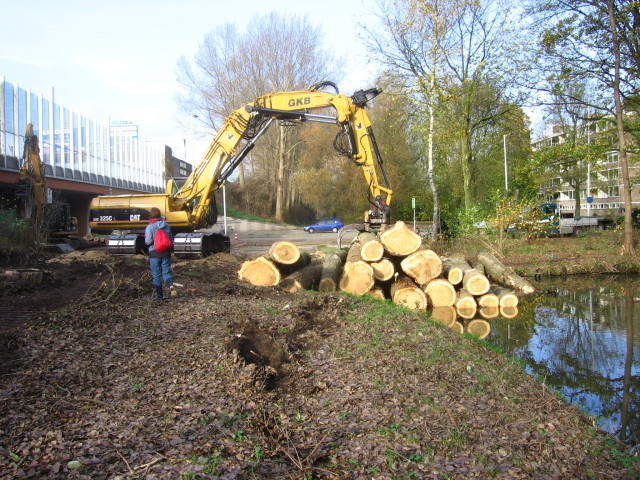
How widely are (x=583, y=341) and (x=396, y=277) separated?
4.10 metres

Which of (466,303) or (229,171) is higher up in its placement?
(229,171)

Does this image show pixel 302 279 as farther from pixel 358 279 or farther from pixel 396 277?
pixel 396 277

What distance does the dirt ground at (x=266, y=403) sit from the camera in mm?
3672

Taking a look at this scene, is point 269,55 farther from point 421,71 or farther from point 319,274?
point 319,274

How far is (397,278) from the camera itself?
466 inches

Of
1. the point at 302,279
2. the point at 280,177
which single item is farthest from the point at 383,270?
the point at 280,177

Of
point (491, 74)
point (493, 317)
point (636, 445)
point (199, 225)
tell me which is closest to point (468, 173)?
point (491, 74)

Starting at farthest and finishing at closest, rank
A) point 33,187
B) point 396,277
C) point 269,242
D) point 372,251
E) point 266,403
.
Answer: point 269,242, point 33,187, point 396,277, point 372,251, point 266,403

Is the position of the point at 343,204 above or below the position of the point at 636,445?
above

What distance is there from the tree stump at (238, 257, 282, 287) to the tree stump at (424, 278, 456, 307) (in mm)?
3223

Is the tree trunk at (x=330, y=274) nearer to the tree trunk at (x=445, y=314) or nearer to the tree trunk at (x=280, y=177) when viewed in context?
the tree trunk at (x=445, y=314)

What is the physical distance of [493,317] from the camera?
1107cm

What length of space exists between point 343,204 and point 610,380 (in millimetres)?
38262

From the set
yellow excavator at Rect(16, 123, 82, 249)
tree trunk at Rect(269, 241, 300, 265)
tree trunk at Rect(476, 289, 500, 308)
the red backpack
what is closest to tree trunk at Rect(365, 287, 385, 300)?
tree trunk at Rect(269, 241, 300, 265)
